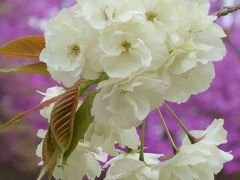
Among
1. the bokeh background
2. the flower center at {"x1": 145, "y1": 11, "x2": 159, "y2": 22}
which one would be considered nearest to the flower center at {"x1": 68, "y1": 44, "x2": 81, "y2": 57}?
the flower center at {"x1": 145, "y1": 11, "x2": 159, "y2": 22}

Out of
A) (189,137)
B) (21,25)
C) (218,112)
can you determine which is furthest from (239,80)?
(189,137)

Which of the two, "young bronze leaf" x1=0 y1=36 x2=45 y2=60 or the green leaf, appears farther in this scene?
"young bronze leaf" x1=0 y1=36 x2=45 y2=60

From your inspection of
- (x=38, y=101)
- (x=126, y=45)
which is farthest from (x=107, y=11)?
(x=38, y=101)

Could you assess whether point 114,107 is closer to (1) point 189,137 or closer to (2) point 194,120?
(1) point 189,137

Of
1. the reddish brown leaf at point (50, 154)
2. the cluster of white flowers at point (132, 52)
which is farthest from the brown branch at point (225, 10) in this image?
the reddish brown leaf at point (50, 154)

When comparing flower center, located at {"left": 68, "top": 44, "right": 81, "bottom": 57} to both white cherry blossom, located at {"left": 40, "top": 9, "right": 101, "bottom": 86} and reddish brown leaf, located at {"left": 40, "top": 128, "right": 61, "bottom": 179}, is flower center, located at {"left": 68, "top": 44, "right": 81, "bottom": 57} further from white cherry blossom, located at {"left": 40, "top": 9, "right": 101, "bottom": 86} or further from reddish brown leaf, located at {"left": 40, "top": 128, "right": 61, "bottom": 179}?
reddish brown leaf, located at {"left": 40, "top": 128, "right": 61, "bottom": 179}

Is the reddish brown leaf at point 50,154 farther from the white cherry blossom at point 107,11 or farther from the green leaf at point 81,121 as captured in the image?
the white cherry blossom at point 107,11

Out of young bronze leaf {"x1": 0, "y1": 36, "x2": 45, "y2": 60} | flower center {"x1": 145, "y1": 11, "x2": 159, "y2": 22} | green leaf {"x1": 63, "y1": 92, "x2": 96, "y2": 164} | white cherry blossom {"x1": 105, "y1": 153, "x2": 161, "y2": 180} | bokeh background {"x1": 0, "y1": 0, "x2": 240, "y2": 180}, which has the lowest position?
bokeh background {"x1": 0, "y1": 0, "x2": 240, "y2": 180}
